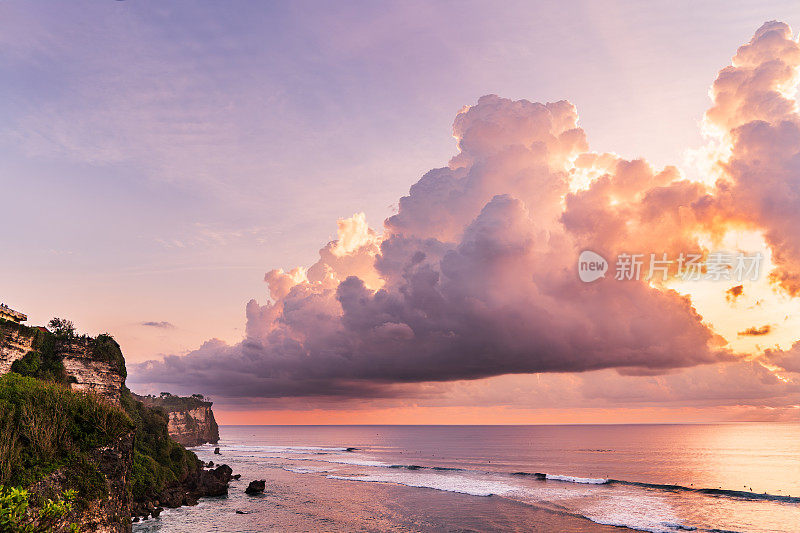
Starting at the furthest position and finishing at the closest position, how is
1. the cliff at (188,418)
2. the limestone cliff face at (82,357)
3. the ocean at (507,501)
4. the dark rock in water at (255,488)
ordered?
1. the cliff at (188,418)
2. the dark rock in water at (255,488)
3. the ocean at (507,501)
4. the limestone cliff face at (82,357)

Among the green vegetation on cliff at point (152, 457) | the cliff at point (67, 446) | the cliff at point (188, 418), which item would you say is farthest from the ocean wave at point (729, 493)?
the cliff at point (188, 418)

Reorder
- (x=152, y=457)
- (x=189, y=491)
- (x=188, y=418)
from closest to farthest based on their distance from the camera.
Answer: (x=152, y=457)
(x=189, y=491)
(x=188, y=418)

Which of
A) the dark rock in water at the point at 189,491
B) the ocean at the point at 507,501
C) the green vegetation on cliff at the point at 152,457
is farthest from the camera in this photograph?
the green vegetation on cliff at the point at 152,457

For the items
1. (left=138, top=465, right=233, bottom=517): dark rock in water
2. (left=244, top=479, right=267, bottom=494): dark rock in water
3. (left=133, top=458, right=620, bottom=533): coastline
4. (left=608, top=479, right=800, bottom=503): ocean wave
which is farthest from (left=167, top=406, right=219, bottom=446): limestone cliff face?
(left=608, top=479, right=800, bottom=503): ocean wave

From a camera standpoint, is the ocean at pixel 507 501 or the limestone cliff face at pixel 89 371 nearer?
the ocean at pixel 507 501

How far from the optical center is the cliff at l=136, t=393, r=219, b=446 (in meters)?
157

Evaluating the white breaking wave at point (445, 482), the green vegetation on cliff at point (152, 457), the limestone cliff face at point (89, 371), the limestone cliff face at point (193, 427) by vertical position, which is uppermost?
the limestone cliff face at point (89, 371)

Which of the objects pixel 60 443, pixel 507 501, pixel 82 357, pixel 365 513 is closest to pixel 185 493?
pixel 82 357

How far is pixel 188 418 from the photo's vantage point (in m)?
168

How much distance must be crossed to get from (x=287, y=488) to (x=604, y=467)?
6938cm

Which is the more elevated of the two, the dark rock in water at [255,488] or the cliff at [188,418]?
the dark rock in water at [255,488]

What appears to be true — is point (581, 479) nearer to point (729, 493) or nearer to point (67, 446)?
point (729, 493)

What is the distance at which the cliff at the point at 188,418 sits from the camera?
157125mm

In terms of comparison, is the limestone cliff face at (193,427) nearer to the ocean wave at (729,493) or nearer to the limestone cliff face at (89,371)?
the limestone cliff face at (89,371)
